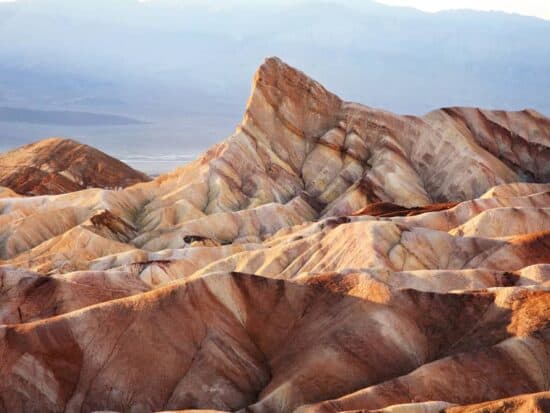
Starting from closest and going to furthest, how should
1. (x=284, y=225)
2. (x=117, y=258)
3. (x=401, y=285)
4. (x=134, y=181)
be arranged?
(x=401, y=285)
(x=117, y=258)
(x=284, y=225)
(x=134, y=181)

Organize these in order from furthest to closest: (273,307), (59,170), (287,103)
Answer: (59,170)
(287,103)
(273,307)

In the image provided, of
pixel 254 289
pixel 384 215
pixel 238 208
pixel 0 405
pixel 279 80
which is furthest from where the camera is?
pixel 279 80

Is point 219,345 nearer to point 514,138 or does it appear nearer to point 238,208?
point 238,208

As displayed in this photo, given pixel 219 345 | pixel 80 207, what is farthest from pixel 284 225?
pixel 219 345

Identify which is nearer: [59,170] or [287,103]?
[287,103]

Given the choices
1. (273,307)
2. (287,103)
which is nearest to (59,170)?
(287,103)

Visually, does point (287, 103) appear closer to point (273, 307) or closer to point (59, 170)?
point (59, 170)

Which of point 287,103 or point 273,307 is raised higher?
point 273,307

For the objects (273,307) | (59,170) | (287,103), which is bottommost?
(59,170)
